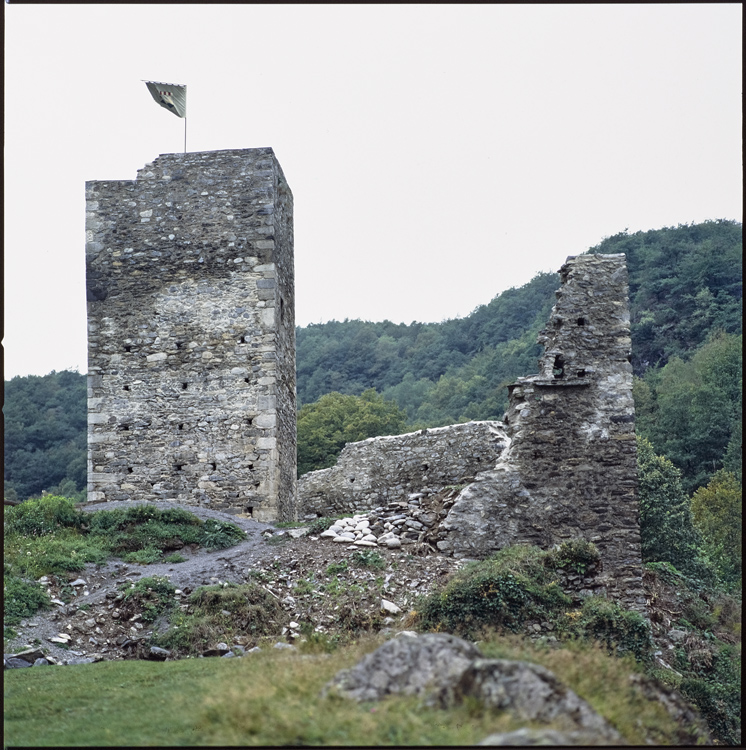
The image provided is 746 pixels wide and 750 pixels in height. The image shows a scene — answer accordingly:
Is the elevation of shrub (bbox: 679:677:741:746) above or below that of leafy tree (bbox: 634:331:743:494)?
below

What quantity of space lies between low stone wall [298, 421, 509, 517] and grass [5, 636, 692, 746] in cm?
719

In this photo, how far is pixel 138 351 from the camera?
18656 millimetres

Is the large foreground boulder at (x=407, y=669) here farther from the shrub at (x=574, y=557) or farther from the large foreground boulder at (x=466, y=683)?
the shrub at (x=574, y=557)

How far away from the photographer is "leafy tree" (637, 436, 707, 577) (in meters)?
22.1

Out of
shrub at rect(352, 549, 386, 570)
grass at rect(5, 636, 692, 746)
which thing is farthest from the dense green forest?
grass at rect(5, 636, 692, 746)

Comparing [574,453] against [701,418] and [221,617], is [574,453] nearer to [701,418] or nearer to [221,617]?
[221,617]

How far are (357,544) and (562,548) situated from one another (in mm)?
2843

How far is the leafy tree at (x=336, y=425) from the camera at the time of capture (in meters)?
38.2

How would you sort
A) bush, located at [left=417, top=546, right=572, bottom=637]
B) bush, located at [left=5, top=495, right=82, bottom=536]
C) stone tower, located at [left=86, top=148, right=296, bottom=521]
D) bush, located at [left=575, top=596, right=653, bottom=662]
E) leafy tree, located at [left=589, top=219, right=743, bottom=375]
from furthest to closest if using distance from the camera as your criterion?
leafy tree, located at [left=589, top=219, right=743, bottom=375], stone tower, located at [left=86, top=148, right=296, bottom=521], bush, located at [left=5, top=495, right=82, bottom=536], bush, located at [left=575, top=596, right=653, bottom=662], bush, located at [left=417, top=546, right=572, bottom=637]

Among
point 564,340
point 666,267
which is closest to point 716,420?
point 666,267

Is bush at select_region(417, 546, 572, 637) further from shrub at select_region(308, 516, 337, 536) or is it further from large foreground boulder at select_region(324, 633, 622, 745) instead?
large foreground boulder at select_region(324, 633, 622, 745)

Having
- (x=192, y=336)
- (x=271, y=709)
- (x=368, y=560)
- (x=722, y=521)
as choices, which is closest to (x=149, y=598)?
(x=368, y=560)

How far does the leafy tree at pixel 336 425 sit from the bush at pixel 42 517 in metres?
21.3

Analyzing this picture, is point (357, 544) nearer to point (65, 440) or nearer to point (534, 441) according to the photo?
point (534, 441)
